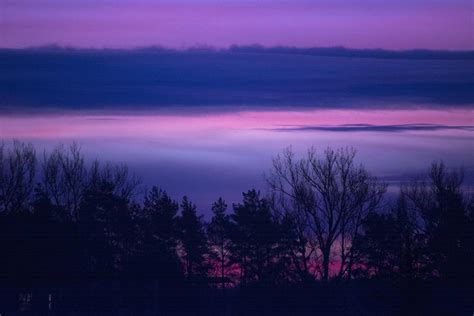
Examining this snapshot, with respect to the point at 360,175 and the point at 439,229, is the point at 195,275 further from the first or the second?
the point at 360,175

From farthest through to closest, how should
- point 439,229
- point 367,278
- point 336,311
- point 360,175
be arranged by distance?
point 360,175, point 439,229, point 367,278, point 336,311

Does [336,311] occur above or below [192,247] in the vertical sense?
below

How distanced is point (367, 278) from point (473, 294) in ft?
4.85

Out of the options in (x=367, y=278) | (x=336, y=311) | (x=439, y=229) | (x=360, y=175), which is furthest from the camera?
(x=360, y=175)

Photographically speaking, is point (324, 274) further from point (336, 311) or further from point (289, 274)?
point (336, 311)

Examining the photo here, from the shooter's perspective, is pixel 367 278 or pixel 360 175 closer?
pixel 367 278

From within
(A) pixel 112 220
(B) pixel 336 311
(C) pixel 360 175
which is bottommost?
(B) pixel 336 311

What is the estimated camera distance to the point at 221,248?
12125 mm

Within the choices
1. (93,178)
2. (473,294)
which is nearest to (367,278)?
(473,294)

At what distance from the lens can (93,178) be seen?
1630cm

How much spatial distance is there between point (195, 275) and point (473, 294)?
151 inches

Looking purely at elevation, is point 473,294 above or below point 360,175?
below

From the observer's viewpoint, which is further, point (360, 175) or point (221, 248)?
point (360, 175)

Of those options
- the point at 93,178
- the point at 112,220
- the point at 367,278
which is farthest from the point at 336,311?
the point at 93,178
